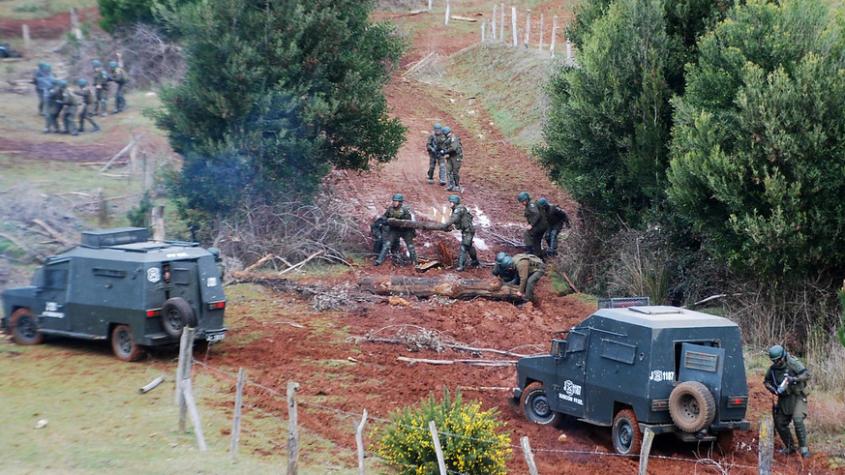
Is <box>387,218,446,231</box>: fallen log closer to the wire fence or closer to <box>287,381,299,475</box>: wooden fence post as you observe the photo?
the wire fence

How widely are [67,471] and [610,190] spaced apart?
54.2 ft

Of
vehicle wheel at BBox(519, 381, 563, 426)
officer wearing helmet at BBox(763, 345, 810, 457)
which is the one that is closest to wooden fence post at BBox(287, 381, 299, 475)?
vehicle wheel at BBox(519, 381, 563, 426)

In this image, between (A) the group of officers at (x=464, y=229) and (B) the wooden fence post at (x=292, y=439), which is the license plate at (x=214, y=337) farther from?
(A) the group of officers at (x=464, y=229)

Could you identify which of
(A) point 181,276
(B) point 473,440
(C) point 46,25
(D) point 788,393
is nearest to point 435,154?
(A) point 181,276

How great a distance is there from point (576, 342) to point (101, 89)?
2711cm

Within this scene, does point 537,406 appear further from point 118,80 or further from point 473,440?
point 118,80

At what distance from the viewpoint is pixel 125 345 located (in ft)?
63.7

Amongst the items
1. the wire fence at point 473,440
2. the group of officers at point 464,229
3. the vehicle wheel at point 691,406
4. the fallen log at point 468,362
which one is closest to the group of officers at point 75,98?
the group of officers at point 464,229

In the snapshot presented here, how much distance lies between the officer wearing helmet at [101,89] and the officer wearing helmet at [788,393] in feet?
95.8

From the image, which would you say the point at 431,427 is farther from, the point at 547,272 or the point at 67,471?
the point at 547,272

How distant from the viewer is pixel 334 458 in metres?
14.8

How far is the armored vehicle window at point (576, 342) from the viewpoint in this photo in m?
16.0

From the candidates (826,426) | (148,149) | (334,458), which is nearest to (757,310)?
(826,426)

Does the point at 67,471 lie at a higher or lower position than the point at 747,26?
lower
